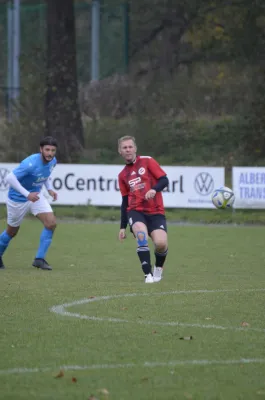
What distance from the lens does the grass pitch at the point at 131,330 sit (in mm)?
6453

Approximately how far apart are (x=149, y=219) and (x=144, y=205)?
0.59 ft

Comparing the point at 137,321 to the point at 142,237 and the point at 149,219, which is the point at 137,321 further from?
the point at 149,219

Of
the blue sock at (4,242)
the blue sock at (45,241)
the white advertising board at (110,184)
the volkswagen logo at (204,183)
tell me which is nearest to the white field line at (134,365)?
the blue sock at (45,241)

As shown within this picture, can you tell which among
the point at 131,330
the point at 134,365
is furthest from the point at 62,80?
the point at 134,365

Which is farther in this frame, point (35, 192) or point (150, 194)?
point (35, 192)

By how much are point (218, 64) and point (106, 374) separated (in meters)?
34.3

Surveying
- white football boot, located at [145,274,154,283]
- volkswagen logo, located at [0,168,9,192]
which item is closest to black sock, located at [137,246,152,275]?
white football boot, located at [145,274,154,283]

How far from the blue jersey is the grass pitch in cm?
104

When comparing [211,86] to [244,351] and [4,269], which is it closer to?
[4,269]

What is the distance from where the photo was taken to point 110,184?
920 inches

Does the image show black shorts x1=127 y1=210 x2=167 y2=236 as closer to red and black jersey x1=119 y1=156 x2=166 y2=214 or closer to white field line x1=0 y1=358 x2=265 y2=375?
red and black jersey x1=119 y1=156 x2=166 y2=214

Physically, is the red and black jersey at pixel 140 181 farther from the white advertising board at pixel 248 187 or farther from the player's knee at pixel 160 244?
the white advertising board at pixel 248 187

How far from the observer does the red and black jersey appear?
11.7 m

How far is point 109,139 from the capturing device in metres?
32.8
